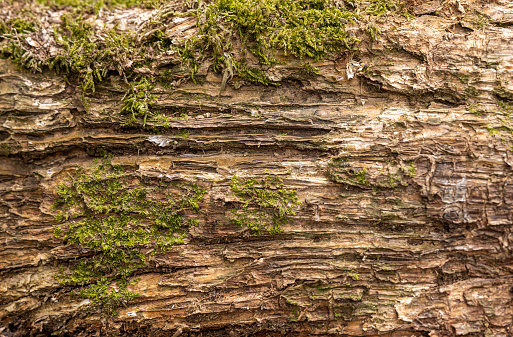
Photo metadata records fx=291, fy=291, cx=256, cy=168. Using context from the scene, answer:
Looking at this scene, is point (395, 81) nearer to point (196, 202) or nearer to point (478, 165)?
point (478, 165)

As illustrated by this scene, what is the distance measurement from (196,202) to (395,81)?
2439 millimetres

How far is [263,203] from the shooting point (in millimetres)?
2967

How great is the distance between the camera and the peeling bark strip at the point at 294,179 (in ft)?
9.75

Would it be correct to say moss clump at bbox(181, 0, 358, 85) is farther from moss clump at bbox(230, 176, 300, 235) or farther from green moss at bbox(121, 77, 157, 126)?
moss clump at bbox(230, 176, 300, 235)

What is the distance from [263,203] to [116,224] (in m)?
1.55

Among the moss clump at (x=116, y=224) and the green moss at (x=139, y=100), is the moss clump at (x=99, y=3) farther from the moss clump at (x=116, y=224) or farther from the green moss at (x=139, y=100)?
the moss clump at (x=116, y=224)

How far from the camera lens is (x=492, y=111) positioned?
3027 millimetres

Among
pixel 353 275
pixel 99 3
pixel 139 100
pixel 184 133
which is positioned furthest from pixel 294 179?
pixel 99 3

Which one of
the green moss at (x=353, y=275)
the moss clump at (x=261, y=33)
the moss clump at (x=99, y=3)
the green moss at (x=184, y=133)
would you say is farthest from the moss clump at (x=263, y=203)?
the moss clump at (x=99, y=3)

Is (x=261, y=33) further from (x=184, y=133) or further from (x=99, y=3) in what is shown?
(x=99, y=3)

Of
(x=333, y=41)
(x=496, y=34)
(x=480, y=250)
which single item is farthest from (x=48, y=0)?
(x=480, y=250)

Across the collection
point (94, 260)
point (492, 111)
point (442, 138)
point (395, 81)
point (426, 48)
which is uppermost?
point (426, 48)

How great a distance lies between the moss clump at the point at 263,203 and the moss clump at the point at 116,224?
0.41 metres

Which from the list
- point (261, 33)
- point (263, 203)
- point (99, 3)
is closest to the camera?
point (263, 203)
